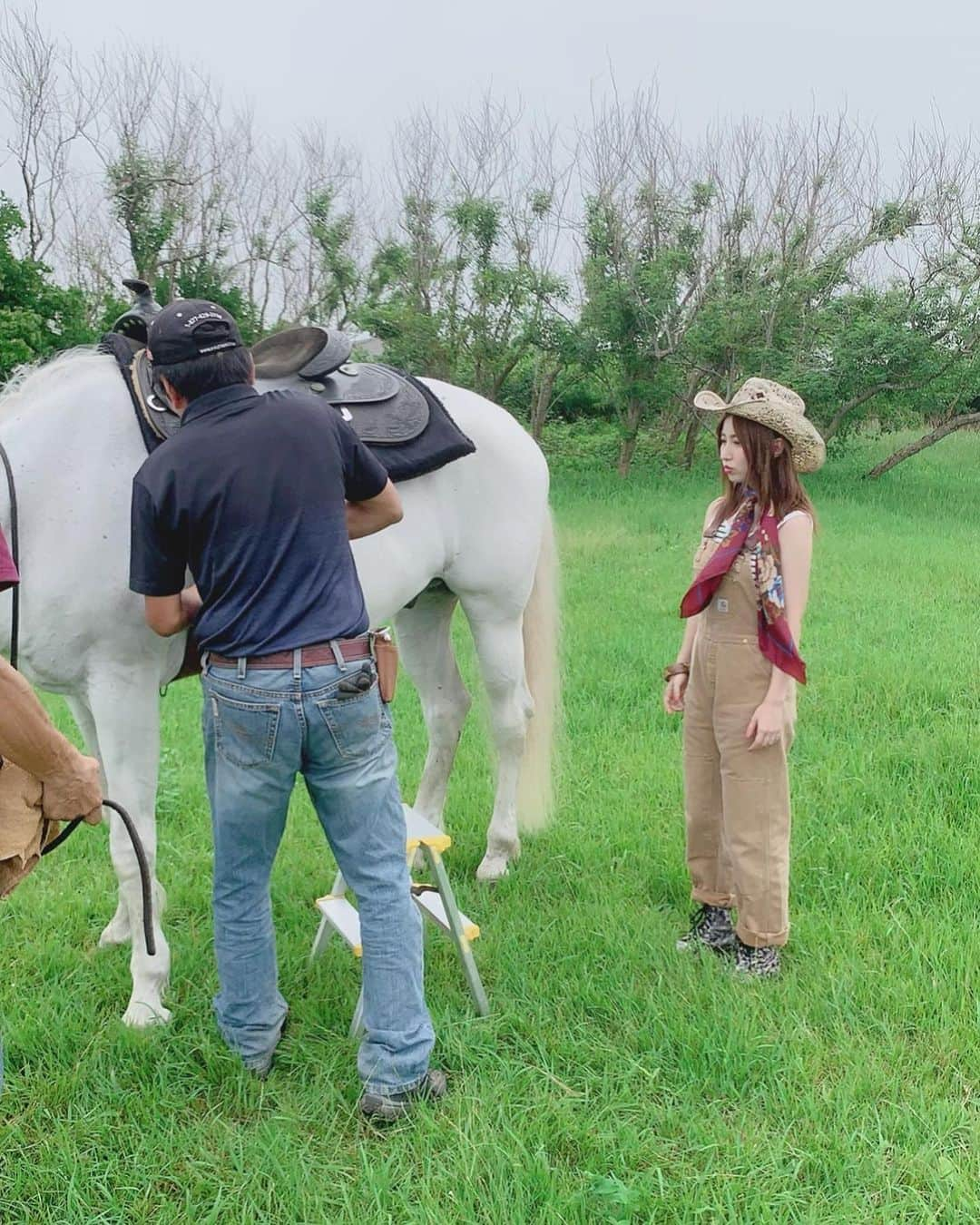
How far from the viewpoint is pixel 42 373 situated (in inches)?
107

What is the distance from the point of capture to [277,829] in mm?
2244

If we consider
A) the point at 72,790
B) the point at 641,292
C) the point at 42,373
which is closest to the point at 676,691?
the point at 72,790

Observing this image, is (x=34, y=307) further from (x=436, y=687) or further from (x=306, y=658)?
(x=306, y=658)

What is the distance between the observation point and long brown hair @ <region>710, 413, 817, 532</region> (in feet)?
8.63

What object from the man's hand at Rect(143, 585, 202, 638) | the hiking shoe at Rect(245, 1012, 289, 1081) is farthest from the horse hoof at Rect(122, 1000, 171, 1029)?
the man's hand at Rect(143, 585, 202, 638)

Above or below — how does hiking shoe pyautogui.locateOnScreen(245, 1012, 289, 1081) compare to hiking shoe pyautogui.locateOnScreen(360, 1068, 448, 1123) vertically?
below

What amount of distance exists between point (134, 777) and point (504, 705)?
1.54 m

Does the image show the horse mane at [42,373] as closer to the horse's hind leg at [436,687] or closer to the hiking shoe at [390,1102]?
the horse's hind leg at [436,687]

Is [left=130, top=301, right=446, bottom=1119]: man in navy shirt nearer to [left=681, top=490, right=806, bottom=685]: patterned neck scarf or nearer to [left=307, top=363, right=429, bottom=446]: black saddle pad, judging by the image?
[left=307, top=363, right=429, bottom=446]: black saddle pad

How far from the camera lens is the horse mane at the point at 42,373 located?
270 cm

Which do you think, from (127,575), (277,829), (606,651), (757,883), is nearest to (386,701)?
(277,829)

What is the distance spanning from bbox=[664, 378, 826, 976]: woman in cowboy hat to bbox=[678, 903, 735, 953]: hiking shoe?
3 cm

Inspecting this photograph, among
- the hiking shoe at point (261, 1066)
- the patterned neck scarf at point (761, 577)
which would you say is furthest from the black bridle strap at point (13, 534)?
the patterned neck scarf at point (761, 577)

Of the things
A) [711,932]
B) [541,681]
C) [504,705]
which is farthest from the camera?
[541,681]
